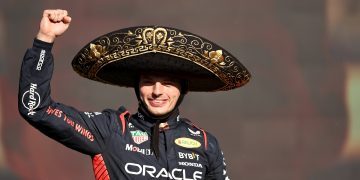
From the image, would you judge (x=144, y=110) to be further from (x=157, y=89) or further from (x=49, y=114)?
(x=49, y=114)

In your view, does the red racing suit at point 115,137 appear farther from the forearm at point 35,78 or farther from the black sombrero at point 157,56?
the black sombrero at point 157,56

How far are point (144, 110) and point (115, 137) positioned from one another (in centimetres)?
19

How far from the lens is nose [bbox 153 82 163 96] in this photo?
128 inches

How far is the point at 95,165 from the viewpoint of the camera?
126 inches

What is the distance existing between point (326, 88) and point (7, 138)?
301cm

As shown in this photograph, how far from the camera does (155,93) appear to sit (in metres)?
3.25

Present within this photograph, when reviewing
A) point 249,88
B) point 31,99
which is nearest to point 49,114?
point 31,99

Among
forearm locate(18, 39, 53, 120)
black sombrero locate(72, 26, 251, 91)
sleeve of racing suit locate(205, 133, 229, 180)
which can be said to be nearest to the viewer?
forearm locate(18, 39, 53, 120)

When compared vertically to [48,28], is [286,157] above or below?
below

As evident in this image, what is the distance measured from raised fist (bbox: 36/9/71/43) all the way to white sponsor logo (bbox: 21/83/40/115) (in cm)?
19

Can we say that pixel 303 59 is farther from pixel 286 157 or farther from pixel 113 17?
pixel 113 17

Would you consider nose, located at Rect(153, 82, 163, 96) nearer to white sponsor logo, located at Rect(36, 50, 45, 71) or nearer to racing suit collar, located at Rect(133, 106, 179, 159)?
racing suit collar, located at Rect(133, 106, 179, 159)

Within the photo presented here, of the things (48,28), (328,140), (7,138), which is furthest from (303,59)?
(48,28)

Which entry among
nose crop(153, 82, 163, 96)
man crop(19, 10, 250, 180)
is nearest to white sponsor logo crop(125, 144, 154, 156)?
man crop(19, 10, 250, 180)
